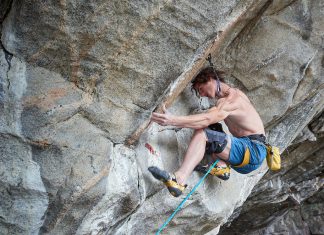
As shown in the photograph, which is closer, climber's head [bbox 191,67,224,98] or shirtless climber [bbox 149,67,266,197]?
shirtless climber [bbox 149,67,266,197]

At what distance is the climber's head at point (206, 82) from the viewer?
5070 millimetres

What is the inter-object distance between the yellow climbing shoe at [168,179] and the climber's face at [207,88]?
1177 millimetres

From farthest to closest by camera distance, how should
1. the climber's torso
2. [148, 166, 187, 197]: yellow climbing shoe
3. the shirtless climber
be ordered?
1. the climber's torso
2. the shirtless climber
3. [148, 166, 187, 197]: yellow climbing shoe

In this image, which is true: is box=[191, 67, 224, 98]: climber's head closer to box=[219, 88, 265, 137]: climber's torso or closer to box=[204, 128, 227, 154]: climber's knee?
box=[219, 88, 265, 137]: climber's torso

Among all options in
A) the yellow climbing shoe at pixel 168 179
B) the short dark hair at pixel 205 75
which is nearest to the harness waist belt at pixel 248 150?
the short dark hair at pixel 205 75

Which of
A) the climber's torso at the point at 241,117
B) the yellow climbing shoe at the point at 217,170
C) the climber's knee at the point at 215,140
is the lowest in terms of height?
the yellow climbing shoe at the point at 217,170

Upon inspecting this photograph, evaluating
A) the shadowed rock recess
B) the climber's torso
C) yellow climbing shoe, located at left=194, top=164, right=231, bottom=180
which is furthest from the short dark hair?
yellow climbing shoe, located at left=194, top=164, right=231, bottom=180

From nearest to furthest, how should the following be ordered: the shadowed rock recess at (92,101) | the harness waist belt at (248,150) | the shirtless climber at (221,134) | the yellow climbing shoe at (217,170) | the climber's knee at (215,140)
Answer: the shadowed rock recess at (92,101), the shirtless climber at (221,134), the climber's knee at (215,140), the harness waist belt at (248,150), the yellow climbing shoe at (217,170)

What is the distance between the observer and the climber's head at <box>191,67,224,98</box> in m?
5.07

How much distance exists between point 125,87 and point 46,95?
28.8 inches

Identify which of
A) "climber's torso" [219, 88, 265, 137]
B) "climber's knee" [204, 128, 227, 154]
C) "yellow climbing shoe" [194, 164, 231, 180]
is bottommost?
"yellow climbing shoe" [194, 164, 231, 180]

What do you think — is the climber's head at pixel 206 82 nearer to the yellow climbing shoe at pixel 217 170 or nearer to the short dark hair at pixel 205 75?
the short dark hair at pixel 205 75

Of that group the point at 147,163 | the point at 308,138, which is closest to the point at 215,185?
the point at 147,163

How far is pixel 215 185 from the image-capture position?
5844mm
